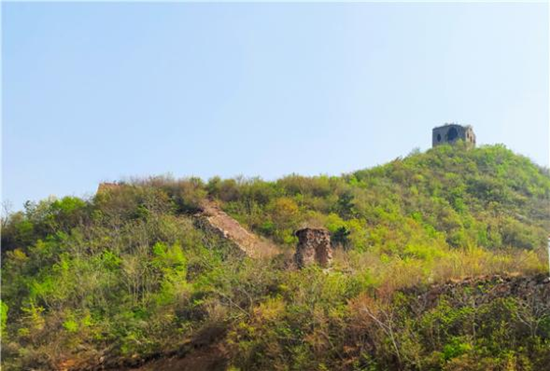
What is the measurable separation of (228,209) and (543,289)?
50.9 ft

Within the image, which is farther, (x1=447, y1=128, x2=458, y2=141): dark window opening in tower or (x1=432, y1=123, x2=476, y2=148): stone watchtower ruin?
(x1=447, y1=128, x2=458, y2=141): dark window opening in tower

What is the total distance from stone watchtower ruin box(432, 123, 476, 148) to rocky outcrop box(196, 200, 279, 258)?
23.0 meters

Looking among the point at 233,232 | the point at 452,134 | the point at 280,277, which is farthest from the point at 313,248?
the point at 452,134

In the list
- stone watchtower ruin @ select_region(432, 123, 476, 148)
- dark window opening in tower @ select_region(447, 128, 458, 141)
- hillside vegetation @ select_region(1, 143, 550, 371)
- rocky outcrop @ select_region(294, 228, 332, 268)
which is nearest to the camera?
hillside vegetation @ select_region(1, 143, 550, 371)

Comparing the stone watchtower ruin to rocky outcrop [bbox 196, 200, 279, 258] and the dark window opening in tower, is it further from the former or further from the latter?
rocky outcrop [bbox 196, 200, 279, 258]

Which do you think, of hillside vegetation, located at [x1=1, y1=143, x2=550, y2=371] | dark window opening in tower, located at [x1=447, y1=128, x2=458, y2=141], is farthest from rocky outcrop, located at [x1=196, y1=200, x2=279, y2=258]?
dark window opening in tower, located at [x1=447, y1=128, x2=458, y2=141]

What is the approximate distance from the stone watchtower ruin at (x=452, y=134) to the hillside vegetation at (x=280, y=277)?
1062 centimetres

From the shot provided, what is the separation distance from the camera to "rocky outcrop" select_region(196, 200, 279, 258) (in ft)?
60.7

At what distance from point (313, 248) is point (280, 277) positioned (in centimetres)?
231

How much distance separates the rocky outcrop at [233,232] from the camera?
18516mm

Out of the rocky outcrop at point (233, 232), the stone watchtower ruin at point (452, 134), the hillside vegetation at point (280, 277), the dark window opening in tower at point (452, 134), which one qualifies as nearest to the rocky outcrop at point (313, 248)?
the hillside vegetation at point (280, 277)

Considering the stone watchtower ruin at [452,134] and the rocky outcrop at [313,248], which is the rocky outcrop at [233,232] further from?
the stone watchtower ruin at [452,134]

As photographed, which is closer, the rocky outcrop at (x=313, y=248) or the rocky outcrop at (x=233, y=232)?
the rocky outcrop at (x=313, y=248)

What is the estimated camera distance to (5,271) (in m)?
19.1
